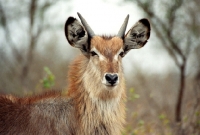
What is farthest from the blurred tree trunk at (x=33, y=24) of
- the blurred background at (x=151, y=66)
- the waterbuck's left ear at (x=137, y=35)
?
the waterbuck's left ear at (x=137, y=35)

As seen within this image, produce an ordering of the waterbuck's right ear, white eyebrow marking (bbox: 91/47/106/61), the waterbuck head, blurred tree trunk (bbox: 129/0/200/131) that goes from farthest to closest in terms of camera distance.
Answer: blurred tree trunk (bbox: 129/0/200/131), the waterbuck's right ear, white eyebrow marking (bbox: 91/47/106/61), the waterbuck head

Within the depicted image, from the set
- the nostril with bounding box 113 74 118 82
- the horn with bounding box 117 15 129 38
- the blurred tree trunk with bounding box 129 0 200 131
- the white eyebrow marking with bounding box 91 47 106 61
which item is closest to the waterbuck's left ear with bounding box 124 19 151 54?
the horn with bounding box 117 15 129 38

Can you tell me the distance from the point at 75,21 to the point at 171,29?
8.73m

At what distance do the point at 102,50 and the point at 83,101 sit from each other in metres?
0.97

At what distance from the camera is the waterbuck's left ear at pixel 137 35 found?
952 centimetres

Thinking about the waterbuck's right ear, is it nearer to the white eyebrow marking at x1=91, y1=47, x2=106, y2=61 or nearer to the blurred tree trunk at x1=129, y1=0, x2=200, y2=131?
the white eyebrow marking at x1=91, y1=47, x2=106, y2=61

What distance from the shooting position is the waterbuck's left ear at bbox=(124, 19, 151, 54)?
31.2 ft

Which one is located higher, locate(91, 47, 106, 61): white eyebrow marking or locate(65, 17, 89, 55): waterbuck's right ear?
locate(65, 17, 89, 55): waterbuck's right ear

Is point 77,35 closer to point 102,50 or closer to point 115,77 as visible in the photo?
point 102,50

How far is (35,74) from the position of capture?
91.4ft

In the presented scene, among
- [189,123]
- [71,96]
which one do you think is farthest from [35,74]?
[71,96]

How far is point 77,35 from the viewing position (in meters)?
9.23

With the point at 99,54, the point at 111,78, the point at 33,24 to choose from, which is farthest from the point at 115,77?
the point at 33,24

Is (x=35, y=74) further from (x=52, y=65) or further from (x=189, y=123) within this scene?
(x=189, y=123)
